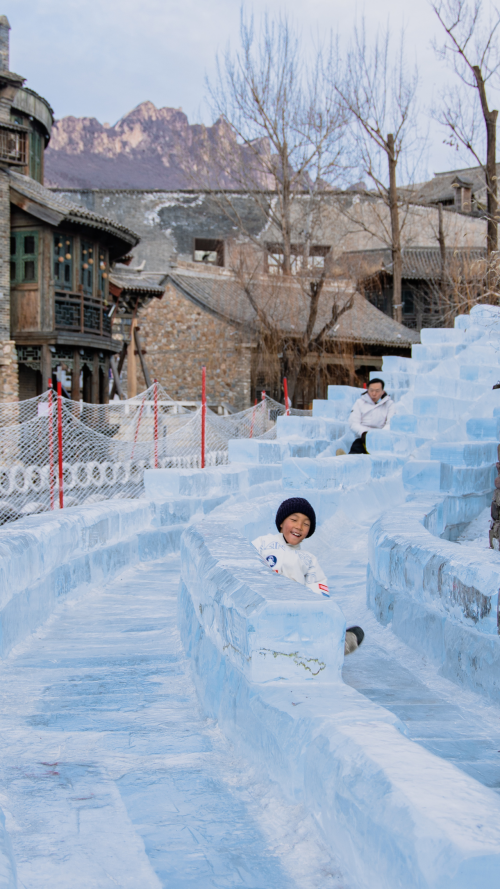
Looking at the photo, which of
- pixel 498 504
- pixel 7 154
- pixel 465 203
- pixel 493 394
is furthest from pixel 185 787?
pixel 465 203

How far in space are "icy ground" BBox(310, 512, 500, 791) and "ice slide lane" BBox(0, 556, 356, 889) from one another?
1.89ft

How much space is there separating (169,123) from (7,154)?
1610 inches

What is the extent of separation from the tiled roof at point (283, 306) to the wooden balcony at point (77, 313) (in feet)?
16.2

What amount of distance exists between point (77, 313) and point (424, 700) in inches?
751

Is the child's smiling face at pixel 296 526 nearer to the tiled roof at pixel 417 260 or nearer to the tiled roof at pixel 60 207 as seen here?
the tiled roof at pixel 60 207

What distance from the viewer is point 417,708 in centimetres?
373

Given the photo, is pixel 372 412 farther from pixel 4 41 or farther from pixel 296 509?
pixel 4 41

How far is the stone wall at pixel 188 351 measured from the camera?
28.8 m

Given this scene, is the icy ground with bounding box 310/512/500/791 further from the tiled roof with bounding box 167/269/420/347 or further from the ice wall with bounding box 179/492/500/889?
the tiled roof with bounding box 167/269/420/347

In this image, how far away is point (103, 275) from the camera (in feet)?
77.2

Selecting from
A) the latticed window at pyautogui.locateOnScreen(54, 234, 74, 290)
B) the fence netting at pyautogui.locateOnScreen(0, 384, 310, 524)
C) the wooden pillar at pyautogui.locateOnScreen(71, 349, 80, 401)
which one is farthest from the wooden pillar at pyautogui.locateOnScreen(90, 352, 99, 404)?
the fence netting at pyautogui.locateOnScreen(0, 384, 310, 524)

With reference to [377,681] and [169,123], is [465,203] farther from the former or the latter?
[377,681]

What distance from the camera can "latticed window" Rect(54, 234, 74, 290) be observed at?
21.5 metres

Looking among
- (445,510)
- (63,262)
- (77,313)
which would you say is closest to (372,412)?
(445,510)
